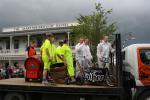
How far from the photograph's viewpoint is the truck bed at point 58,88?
447 inches

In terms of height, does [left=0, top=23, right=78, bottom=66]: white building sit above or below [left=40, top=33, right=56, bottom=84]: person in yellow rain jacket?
above

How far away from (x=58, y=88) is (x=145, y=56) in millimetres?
2849

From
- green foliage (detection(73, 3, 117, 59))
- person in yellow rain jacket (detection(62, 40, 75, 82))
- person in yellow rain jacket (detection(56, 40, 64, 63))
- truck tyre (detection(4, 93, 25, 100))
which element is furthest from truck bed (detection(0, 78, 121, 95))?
green foliage (detection(73, 3, 117, 59))

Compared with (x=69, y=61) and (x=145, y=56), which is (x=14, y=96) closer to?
(x=69, y=61)

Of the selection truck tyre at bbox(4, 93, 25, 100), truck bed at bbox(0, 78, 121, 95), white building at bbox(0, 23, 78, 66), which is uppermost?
white building at bbox(0, 23, 78, 66)

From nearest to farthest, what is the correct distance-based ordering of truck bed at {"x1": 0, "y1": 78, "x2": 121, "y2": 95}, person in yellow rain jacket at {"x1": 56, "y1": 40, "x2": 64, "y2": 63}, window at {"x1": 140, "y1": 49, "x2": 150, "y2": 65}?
truck bed at {"x1": 0, "y1": 78, "x2": 121, "y2": 95}, window at {"x1": 140, "y1": 49, "x2": 150, "y2": 65}, person in yellow rain jacket at {"x1": 56, "y1": 40, "x2": 64, "y2": 63}

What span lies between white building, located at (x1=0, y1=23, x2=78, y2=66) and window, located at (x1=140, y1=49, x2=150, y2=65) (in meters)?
32.9

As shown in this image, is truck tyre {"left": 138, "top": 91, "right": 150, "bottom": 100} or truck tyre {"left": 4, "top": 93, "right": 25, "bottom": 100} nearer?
truck tyre {"left": 138, "top": 91, "right": 150, "bottom": 100}

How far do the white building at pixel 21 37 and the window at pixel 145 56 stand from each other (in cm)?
3288

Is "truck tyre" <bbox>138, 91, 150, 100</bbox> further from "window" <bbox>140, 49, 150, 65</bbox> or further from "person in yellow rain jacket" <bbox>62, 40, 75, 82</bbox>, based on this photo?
"person in yellow rain jacket" <bbox>62, 40, 75, 82</bbox>

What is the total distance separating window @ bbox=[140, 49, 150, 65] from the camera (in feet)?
39.0

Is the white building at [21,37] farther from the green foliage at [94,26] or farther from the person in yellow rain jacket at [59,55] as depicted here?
the person in yellow rain jacket at [59,55]

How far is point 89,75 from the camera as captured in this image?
1202 centimetres

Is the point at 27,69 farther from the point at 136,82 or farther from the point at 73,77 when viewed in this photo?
the point at 136,82
